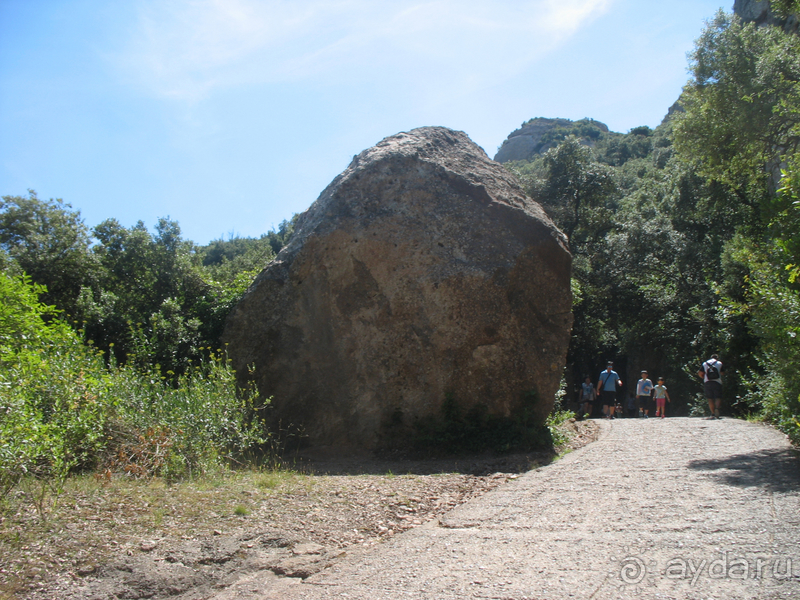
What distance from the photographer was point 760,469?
5801mm

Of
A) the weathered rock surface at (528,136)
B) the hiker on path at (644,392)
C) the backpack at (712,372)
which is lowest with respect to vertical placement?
the hiker on path at (644,392)

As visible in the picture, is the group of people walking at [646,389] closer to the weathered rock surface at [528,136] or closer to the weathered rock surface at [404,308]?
the weathered rock surface at [404,308]

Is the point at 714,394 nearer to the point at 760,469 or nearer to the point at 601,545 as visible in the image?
the point at 760,469

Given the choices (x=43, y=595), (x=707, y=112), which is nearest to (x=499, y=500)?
(x=43, y=595)

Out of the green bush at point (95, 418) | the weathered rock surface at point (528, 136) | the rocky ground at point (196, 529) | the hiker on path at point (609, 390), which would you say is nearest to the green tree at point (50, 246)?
the green bush at point (95, 418)

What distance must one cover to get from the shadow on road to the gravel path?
2cm

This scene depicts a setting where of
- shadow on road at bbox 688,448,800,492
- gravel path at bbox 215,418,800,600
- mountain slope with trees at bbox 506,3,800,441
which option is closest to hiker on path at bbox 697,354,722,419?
mountain slope with trees at bbox 506,3,800,441

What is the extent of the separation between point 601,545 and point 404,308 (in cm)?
463

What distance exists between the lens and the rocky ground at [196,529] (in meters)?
3.57

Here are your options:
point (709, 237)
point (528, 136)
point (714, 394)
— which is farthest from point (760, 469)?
point (528, 136)

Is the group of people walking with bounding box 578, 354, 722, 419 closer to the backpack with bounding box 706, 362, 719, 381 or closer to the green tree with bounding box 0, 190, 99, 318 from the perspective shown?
the backpack with bounding box 706, 362, 719, 381

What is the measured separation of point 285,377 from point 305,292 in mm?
1294

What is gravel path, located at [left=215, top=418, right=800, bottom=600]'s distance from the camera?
320 cm

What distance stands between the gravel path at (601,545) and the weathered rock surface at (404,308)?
2.16 metres
